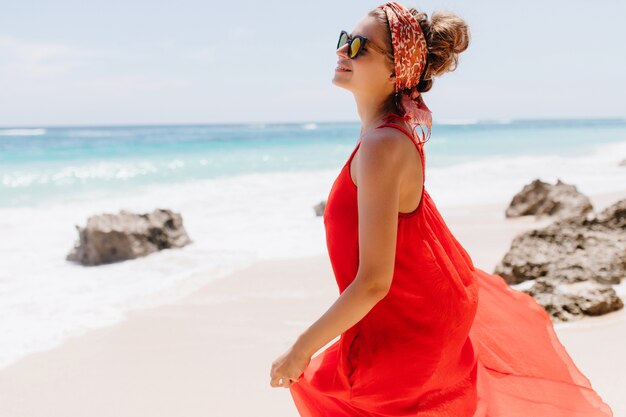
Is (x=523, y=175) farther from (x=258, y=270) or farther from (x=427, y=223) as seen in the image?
(x=427, y=223)

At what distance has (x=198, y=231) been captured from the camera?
30.3 feet

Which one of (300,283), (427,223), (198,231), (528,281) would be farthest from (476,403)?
(198,231)

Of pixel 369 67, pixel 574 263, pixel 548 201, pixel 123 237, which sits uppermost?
pixel 369 67

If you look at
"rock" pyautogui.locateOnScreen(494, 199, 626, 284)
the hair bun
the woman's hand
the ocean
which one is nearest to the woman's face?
the hair bun

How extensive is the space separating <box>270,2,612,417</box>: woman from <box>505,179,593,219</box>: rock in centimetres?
735

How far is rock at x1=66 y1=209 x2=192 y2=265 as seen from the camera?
7.20m

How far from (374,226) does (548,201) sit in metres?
8.02

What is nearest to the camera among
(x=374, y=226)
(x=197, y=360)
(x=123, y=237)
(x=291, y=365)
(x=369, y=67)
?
(x=374, y=226)

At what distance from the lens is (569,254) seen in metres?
4.77

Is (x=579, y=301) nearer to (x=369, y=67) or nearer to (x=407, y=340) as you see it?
(x=407, y=340)

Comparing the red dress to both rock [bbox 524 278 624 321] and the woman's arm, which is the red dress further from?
rock [bbox 524 278 624 321]

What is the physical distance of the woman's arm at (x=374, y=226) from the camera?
1.73 metres

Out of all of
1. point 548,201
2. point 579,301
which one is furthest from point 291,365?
point 548,201

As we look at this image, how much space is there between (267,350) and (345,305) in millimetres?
2505
